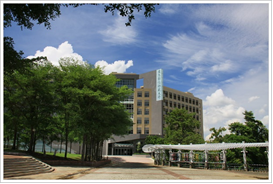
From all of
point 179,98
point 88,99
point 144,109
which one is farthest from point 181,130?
point 179,98

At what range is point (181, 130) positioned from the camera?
43.1 m

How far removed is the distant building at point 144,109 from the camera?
228 feet

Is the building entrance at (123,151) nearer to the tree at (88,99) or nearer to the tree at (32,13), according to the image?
the tree at (88,99)

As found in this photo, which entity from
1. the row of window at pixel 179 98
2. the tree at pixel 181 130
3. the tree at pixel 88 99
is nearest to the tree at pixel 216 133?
the tree at pixel 181 130

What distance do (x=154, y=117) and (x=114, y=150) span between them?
15.8 m

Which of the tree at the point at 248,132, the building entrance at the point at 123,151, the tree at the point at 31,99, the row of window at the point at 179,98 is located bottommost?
the building entrance at the point at 123,151

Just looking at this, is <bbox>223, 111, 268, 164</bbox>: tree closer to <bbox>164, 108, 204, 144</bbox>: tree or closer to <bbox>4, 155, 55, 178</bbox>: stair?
<bbox>164, 108, 204, 144</bbox>: tree

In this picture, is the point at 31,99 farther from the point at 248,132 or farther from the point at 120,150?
the point at 120,150

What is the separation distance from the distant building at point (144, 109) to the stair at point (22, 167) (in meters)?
50.9

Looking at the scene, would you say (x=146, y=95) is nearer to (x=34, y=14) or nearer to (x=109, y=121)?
(x=109, y=121)

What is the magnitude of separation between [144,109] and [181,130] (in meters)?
31.6

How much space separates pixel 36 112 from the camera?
25.9 meters

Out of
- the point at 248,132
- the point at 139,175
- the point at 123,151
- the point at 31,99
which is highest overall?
the point at 31,99

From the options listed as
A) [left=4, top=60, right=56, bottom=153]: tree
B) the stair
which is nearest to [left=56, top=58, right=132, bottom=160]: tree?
[left=4, top=60, right=56, bottom=153]: tree
